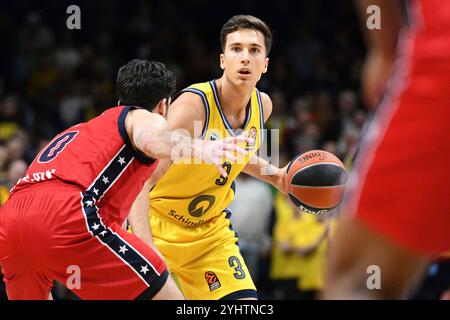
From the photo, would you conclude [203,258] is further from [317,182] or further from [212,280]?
[317,182]

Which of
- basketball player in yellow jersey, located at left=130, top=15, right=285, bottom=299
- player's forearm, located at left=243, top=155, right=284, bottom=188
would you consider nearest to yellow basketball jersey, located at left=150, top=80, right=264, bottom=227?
basketball player in yellow jersey, located at left=130, top=15, right=285, bottom=299

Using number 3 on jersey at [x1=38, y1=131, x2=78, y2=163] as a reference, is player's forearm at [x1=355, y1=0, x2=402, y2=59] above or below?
above

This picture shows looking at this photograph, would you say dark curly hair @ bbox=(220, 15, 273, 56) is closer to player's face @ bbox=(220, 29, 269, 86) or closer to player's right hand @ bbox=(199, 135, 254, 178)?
player's face @ bbox=(220, 29, 269, 86)

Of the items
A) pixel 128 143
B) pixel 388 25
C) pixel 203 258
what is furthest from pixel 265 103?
pixel 388 25

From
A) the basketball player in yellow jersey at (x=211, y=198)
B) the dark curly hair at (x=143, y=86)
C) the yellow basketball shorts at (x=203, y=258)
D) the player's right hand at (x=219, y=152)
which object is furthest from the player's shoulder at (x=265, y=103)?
the player's right hand at (x=219, y=152)

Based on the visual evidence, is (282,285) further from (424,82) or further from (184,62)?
(424,82)

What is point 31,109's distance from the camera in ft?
31.4

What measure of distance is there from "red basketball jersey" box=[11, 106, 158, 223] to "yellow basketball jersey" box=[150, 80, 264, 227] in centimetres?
79

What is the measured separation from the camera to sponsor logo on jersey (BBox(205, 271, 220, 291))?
14.4 feet

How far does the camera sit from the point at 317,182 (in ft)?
14.7

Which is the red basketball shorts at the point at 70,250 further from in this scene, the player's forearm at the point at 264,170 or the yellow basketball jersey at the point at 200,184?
the player's forearm at the point at 264,170

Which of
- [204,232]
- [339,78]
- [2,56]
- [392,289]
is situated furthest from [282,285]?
[392,289]

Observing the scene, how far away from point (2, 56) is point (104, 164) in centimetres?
692

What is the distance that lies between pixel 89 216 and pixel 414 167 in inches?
77.4
